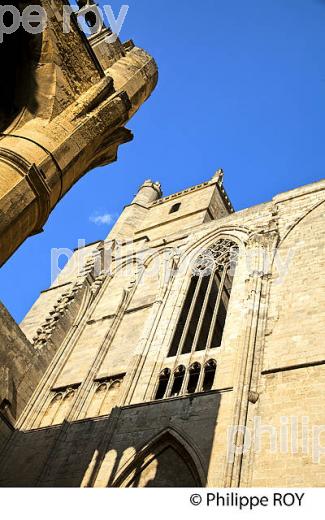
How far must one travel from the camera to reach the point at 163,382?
10.3 m

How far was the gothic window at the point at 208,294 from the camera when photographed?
12117 millimetres

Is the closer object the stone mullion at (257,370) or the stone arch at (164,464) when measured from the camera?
the stone mullion at (257,370)

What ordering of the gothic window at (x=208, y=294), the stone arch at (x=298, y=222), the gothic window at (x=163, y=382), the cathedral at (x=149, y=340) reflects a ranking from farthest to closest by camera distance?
the stone arch at (x=298, y=222)
the gothic window at (x=208, y=294)
the gothic window at (x=163, y=382)
the cathedral at (x=149, y=340)

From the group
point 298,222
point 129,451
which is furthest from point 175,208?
point 129,451

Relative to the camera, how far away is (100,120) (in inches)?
235

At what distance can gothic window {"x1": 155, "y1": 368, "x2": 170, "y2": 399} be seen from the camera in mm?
10008

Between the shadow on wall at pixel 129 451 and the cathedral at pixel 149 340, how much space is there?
1.1 inches

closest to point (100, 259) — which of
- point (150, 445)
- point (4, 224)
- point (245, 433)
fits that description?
point (150, 445)

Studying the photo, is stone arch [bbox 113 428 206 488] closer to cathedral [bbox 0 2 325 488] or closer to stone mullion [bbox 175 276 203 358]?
cathedral [bbox 0 2 325 488]

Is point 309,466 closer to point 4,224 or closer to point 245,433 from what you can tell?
point 245,433

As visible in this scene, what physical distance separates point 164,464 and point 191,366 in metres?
2.31

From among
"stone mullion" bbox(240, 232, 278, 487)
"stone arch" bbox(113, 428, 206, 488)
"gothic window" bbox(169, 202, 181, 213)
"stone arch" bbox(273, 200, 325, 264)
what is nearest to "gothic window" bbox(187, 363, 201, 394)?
"stone arch" bbox(113, 428, 206, 488)

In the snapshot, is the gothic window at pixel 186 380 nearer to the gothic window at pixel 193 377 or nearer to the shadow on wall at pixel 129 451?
the gothic window at pixel 193 377

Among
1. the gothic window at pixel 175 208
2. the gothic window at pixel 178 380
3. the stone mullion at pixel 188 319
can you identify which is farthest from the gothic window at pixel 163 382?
the gothic window at pixel 175 208
